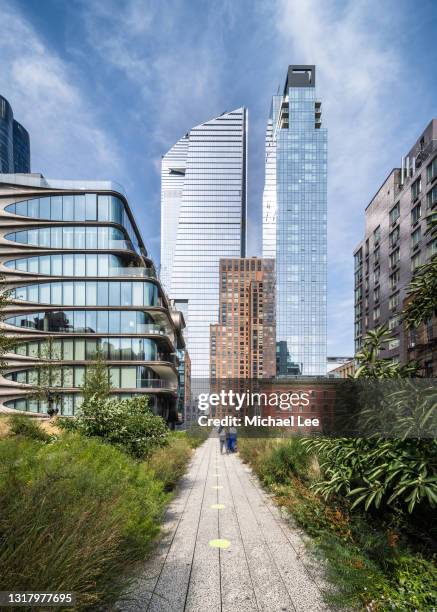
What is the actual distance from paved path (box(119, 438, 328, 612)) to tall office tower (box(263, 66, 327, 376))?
303ft

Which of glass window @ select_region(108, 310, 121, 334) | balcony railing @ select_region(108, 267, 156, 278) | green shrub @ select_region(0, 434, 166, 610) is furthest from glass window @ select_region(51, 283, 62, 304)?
green shrub @ select_region(0, 434, 166, 610)

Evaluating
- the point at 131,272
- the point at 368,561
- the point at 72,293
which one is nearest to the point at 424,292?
the point at 368,561

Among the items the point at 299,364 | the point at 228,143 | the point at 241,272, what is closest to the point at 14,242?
the point at 299,364

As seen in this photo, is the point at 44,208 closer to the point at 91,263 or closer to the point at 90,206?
the point at 90,206

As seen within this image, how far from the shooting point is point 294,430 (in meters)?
11.4

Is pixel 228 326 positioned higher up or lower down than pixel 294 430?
higher up

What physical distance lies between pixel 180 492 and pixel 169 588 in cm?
548

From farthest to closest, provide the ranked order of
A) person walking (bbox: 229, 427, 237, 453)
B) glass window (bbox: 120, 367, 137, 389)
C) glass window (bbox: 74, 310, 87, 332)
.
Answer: glass window (bbox: 74, 310, 87, 332) → glass window (bbox: 120, 367, 137, 389) → person walking (bbox: 229, 427, 237, 453)

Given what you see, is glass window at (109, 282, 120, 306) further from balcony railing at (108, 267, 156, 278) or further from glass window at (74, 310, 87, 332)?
glass window at (74, 310, 87, 332)

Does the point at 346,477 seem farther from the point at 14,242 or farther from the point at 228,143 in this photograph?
the point at 228,143

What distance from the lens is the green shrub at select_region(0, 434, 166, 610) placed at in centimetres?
267

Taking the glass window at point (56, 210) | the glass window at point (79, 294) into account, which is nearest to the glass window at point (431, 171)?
the glass window at point (79, 294)

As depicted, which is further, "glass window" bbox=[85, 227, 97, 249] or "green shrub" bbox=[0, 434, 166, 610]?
"glass window" bbox=[85, 227, 97, 249]

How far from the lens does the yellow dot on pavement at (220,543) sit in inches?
214
